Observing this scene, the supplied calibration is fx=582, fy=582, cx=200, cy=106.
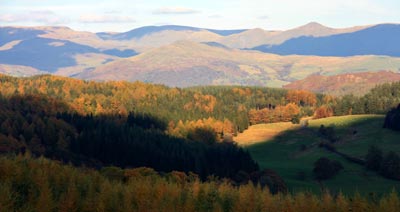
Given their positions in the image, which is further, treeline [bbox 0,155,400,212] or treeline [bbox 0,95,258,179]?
treeline [bbox 0,95,258,179]

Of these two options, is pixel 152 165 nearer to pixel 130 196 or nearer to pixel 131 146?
pixel 131 146

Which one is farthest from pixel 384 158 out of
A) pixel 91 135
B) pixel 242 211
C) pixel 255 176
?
pixel 242 211

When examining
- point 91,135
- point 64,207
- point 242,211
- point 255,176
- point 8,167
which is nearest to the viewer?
point 64,207

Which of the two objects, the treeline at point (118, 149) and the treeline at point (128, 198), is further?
the treeline at point (118, 149)

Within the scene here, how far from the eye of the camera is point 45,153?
529 feet

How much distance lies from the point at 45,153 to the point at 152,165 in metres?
30.8

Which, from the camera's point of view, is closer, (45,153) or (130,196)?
(130,196)

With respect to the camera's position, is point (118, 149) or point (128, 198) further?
point (118, 149)

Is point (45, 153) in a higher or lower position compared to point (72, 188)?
lower

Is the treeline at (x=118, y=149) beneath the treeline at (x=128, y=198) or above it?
beneath

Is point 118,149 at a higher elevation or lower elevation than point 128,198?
lower

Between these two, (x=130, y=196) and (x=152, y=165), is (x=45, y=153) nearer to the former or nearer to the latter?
(x=152, y=165)

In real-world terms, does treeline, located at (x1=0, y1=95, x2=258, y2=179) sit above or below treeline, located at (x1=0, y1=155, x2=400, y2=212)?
below

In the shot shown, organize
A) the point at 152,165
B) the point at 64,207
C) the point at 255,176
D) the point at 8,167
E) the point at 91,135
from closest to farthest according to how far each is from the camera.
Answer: the point at 64,207, the point at 8,167, the point at 255,176, the point at 152,165, the point at 91,135
